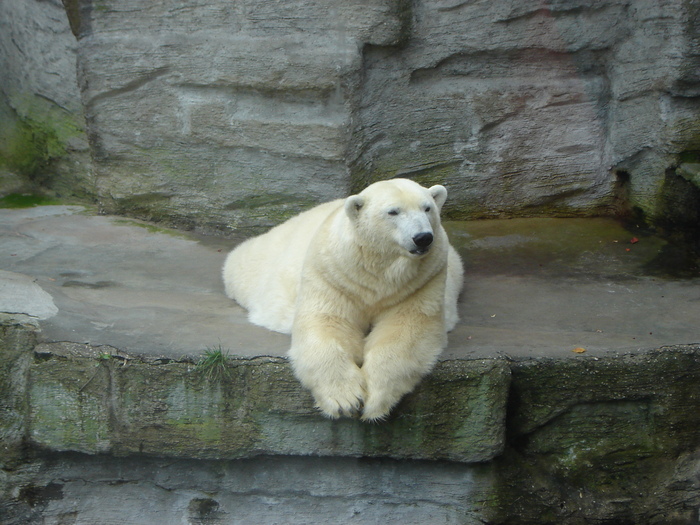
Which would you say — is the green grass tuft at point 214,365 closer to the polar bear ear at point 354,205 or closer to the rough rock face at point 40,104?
the polar bear ear at point 354,205

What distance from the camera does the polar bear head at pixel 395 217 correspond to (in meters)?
3.02

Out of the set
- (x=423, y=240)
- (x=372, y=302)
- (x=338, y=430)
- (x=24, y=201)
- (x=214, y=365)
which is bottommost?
(x=24, y=201)

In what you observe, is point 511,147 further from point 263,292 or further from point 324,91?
point 263,292

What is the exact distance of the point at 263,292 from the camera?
12.9ft

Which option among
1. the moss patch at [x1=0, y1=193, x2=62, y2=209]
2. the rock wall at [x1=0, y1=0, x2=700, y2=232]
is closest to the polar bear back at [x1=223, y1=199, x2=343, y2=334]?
the rock wall at [x1=0, y1=0, x2=700, y2=232]

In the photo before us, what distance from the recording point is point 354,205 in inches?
125

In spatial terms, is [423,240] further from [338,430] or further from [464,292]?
[464,292]

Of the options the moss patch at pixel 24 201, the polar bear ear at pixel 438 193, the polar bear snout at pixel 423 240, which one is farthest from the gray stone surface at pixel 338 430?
the moss patch at pixel 24 201

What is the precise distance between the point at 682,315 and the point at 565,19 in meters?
2.24

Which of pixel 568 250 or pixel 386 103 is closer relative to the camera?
pixel 568 250

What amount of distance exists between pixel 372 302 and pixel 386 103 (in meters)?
2.26

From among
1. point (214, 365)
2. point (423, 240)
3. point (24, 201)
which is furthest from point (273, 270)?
point (24, 201)

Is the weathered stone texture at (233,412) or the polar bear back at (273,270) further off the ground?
the polar bear back at (273,270)

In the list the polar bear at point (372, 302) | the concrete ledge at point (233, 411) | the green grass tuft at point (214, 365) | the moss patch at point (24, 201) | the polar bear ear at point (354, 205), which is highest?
the polar bear ear at point (354, 205)
